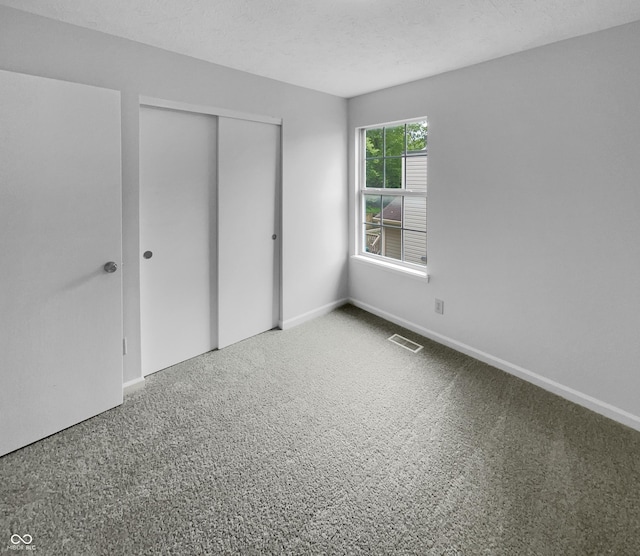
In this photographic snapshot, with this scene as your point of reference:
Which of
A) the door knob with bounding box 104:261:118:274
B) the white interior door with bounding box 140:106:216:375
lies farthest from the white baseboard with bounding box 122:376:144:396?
the door knob with bounding box 104:261:118:274

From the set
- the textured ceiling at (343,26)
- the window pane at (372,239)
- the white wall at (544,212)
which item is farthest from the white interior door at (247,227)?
the white wall at (544,212)

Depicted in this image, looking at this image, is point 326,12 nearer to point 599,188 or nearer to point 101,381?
point 599,188

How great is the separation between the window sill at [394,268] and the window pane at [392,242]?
10 centimetres

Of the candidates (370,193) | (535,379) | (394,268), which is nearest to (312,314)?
(394,268)

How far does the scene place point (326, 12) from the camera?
6.18 ft

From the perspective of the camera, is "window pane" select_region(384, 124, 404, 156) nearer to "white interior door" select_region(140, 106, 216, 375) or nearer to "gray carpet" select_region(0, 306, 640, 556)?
"white interior door" select_region(140, 106, 216, 375)

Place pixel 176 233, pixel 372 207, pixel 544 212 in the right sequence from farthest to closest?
pixel 372 207
pixel 176 233
pixel 544 212

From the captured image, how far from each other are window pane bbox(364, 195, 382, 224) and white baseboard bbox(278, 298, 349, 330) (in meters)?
0.98

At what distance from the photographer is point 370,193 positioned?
3.78m

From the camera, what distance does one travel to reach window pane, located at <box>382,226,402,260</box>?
3607 millimetres

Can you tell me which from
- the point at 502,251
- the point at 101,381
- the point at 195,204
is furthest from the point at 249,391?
the point at 502,251

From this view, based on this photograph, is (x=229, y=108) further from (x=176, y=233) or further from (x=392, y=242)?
(x=392, y=242)
